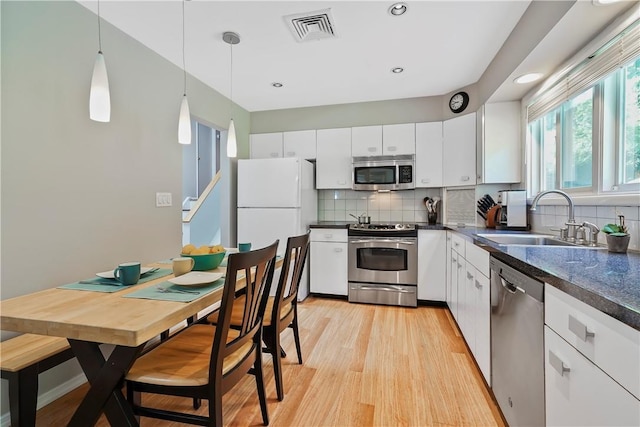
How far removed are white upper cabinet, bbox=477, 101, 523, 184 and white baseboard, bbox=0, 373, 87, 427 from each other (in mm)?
3608

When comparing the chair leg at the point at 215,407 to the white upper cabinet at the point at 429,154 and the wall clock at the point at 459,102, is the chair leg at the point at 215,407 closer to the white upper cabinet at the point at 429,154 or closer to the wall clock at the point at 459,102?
the white upper cabinet at the point at 429,154

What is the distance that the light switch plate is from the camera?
250cm

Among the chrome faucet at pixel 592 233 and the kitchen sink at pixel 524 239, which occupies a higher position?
the chrome faucet at pixel 592 233

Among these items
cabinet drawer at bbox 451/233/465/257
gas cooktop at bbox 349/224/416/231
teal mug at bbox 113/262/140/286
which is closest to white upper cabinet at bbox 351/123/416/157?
gas cooktop at bbox 349/224/416/231

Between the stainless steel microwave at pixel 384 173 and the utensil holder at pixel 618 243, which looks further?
the stainless steel microwave at pixel 384 173

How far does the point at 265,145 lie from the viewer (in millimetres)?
3957

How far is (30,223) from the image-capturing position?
163cm

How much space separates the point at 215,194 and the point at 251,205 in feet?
3.58

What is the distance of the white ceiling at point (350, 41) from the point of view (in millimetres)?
1895

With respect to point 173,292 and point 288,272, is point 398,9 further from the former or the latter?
point 173,292

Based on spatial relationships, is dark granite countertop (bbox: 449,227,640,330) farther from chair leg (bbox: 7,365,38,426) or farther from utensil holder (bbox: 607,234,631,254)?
chair leg (bbox: 7,365,38,426)

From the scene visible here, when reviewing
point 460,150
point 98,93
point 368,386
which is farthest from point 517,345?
point 460,150

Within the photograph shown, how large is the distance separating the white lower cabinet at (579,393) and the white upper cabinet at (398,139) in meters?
2.71

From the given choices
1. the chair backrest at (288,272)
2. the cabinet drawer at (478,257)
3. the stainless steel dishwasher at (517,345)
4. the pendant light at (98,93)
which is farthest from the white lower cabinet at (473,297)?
the pendant light at (98,93)
